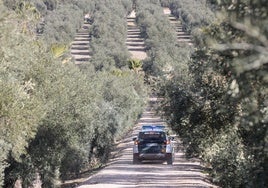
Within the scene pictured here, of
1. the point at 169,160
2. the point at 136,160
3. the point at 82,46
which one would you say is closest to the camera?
the point at 169,160

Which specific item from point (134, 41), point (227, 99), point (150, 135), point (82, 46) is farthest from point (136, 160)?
point (134, 41)

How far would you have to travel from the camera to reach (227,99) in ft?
24.0

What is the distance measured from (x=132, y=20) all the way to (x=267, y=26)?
400ft

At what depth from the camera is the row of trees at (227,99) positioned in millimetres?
5445

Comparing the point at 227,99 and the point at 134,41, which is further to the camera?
the point at 134,41

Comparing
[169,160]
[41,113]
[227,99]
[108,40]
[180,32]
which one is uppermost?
[227,99]

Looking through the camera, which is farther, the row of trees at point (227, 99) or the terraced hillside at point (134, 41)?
the terraced hillside at point (134, 41)

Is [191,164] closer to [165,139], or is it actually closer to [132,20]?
[165,139]

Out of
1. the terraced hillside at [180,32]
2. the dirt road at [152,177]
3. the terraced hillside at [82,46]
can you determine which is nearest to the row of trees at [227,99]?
the dirt road at [152,177]

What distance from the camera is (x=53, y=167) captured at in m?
26.1

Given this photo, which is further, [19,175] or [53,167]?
[53,167]

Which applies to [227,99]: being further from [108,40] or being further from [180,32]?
[180,32]

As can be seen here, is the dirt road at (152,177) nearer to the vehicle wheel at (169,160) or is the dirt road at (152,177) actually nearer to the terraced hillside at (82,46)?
the vehicle wheel at (169,160)

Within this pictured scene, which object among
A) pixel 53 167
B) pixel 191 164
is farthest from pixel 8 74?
pixel 191 164
